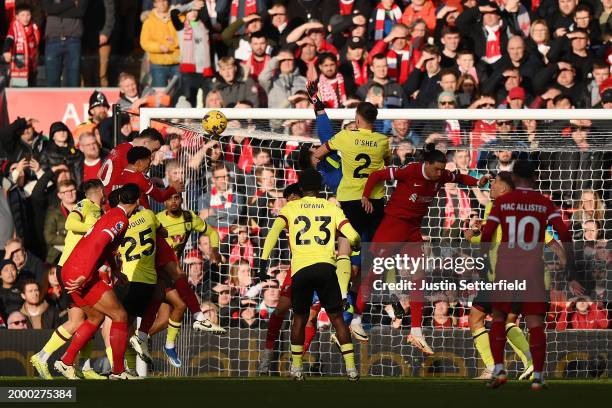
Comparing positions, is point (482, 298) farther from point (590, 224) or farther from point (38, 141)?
point (38, 141)

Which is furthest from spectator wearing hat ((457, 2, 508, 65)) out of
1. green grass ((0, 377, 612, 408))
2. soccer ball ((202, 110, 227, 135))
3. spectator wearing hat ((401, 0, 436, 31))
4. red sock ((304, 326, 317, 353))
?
green grass ((0, 377, 612, 408))

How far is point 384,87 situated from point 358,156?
397 cm

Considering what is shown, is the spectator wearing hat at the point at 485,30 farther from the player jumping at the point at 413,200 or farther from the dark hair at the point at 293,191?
the dark hair at the point at 293,191

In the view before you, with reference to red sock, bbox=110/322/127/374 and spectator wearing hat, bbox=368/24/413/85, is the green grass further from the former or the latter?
spectator wearing hat, bbox=368/24/413/85

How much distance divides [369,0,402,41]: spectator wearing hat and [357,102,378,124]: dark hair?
545 centimetres

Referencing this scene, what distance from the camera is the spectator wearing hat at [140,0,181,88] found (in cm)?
1991

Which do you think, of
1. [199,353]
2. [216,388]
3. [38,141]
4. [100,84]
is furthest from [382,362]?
[100,84]

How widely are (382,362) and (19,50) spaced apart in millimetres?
7723

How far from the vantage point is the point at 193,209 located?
16500mm

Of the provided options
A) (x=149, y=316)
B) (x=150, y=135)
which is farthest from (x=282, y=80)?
(x=149, y=316)

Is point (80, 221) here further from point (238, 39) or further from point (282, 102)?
point (238, 39)

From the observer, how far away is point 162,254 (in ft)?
46.4

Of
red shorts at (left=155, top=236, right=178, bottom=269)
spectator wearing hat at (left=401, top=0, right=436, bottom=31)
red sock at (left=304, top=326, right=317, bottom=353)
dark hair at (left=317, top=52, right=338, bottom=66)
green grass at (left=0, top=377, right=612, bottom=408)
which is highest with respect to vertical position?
spectator wearing hat at (left=401, top=0, right=436, bottom=31)

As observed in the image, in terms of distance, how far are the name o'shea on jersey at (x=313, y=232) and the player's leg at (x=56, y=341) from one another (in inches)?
80.7
